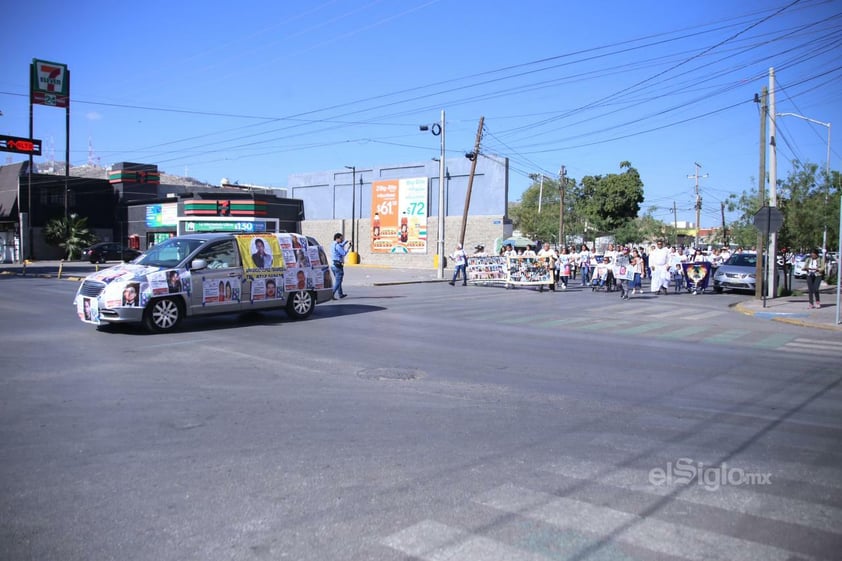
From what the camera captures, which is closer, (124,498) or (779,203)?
(124,498)

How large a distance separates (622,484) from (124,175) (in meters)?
64.3

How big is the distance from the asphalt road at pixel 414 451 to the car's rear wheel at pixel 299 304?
10.7 ft

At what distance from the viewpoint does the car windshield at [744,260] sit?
989 inches

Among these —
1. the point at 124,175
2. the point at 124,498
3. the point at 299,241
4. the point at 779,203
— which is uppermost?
the point at 124,175

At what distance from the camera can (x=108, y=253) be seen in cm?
4966

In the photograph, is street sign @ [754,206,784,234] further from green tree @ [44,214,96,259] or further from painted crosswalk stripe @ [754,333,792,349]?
green tree @ [44,214,96,259]

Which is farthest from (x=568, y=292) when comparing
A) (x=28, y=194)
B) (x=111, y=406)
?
(x=28, y=194)

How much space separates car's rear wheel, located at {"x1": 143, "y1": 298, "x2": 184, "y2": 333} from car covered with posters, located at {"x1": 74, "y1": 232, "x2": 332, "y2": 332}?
2cm

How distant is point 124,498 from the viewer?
4250 millimetres

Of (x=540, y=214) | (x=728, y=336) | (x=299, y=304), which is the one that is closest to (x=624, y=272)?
(x=728, y=336)

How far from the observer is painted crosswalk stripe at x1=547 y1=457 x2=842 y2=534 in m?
4.08

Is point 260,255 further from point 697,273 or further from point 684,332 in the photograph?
point 697,273

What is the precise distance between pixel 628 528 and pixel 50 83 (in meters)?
51.9

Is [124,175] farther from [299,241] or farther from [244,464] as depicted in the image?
[244,464]
